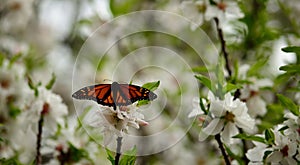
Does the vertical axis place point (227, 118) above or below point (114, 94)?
below

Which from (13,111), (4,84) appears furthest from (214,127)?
(4,84)

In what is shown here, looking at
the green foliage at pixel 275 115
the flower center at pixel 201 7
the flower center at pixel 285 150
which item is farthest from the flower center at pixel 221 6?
the flower center at pixel 285 150

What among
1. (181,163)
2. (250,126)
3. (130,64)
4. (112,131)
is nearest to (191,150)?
(181,163)

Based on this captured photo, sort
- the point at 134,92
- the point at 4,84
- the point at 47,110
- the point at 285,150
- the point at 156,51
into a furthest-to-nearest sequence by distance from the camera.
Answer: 1. the point at 156,51
2. the point at 4,84
3. the point at 47,110
4. the point at 285,150
5. the point at 134,92

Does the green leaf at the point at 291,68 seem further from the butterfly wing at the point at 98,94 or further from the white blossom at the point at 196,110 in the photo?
the butterfly wing at the point at 98,94

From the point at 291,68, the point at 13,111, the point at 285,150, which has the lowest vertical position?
the point at 285,150

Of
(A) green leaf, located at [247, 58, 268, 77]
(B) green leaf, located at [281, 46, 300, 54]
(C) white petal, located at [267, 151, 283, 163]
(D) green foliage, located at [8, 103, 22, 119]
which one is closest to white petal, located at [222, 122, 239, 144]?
(C) white petal, located at [267, 151, 283, 163]

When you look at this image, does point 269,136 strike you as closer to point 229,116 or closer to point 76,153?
point 229,116
